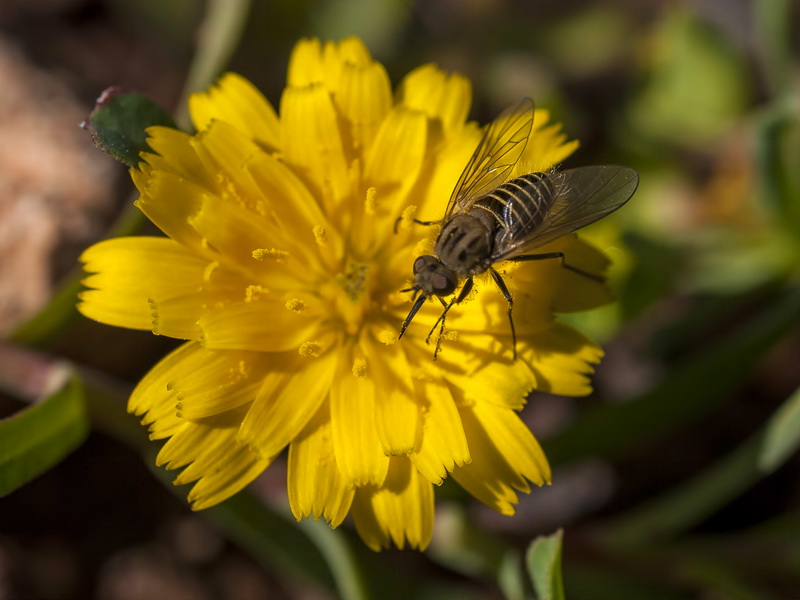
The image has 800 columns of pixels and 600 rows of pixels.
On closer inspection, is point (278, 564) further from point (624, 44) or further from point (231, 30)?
point (624, 44)

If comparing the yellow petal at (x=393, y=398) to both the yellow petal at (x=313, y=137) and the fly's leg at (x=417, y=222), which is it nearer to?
the fly's leg at (x=417, y=222)

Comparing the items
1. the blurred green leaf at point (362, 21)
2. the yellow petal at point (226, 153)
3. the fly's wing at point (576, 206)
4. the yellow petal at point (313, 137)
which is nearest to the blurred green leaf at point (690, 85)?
the blurred green leaf at point (362, 21)

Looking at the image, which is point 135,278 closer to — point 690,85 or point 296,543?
point 296,543

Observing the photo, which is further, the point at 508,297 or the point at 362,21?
the point at 362,21

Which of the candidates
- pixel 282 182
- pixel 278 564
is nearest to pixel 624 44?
pixel 282 182

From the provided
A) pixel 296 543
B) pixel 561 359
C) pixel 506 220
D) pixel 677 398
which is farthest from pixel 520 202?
pixel 296 543

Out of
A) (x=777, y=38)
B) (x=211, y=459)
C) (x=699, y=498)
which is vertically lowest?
(x=211, y=459)
